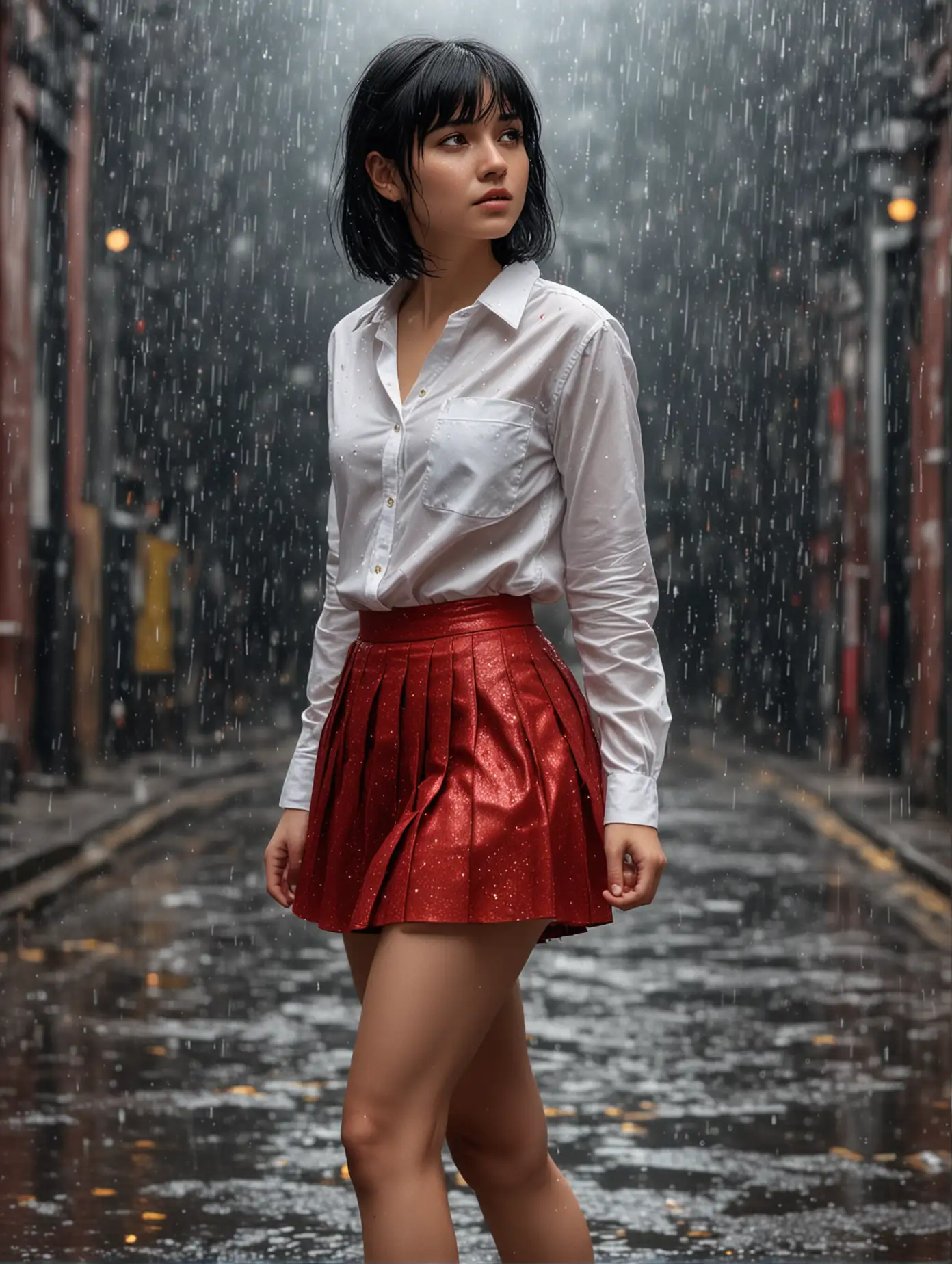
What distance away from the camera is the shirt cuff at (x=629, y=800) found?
2.50 meters

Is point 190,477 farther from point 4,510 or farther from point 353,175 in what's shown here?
point 353,175

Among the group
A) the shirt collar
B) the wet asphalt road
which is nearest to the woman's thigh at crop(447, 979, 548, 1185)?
the shirt collar

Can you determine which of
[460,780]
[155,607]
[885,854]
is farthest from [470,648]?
[155,607]

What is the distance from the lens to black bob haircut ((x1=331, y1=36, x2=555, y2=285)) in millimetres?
2529

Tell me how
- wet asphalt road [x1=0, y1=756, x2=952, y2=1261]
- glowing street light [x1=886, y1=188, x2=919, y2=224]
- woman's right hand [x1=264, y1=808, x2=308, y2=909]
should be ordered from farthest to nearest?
glowing street light [x1=886, y1=188, x2=919, y2=224]
wet asphalt road [x1=0, y1=756, x2=952, y2=1261]
woman's right hand [x1=264, y1=808, x2=308, y2=909]

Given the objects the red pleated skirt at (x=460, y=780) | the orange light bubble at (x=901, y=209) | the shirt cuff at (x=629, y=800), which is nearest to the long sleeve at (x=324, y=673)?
the red pleated skirt at (x=460, y=780)

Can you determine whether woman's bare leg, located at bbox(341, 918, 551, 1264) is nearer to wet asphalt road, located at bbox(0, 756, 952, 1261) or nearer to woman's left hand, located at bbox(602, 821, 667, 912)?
woman's left hand, located at bbox(602, 821, 667, 912)

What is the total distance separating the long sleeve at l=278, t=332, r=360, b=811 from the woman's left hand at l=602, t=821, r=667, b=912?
481 millimetres

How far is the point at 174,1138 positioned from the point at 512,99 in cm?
331

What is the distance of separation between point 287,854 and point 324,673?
25cm

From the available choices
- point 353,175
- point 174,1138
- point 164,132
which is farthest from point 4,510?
point 164,132

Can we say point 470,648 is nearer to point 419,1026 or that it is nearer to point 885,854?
point 419,1026

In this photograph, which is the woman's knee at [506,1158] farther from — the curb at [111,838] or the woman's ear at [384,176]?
the curb at [111,838]

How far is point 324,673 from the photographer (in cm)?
282
